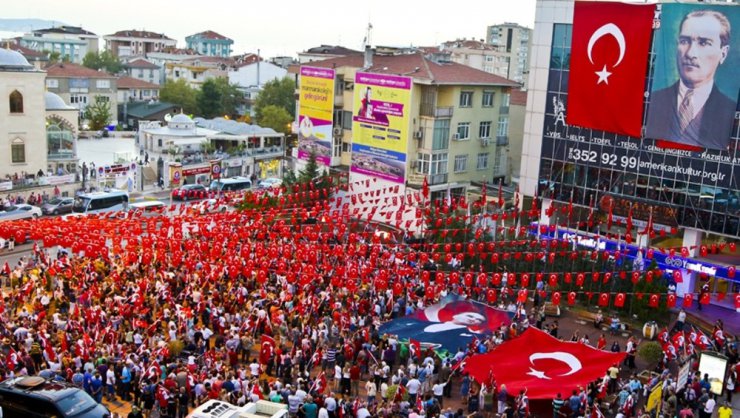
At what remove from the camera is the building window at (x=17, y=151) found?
55656 millimetres

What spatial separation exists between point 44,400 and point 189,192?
129ft

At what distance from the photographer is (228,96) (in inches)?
3829

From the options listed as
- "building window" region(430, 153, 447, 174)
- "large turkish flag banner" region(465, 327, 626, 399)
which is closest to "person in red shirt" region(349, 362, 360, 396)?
"large turkish flag banner" region(465, 327, 626, 399)

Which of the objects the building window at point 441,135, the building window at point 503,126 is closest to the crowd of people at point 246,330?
the building window at point 441,135

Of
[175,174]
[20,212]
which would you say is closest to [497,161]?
[175,174]

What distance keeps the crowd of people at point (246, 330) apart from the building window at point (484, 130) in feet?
55.8

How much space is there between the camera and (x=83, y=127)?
8150cm

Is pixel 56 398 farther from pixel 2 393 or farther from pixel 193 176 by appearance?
pixel 193 176

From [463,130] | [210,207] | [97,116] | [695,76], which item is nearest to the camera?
[695,76]

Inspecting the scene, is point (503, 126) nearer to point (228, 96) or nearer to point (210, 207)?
point (210, 207)

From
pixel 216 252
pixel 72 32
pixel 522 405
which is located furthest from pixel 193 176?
pixel 72 32

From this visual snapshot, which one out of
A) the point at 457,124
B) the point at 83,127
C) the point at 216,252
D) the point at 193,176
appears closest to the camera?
the point at 216,252

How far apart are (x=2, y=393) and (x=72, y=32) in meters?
125

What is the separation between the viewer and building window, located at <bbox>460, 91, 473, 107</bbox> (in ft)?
161
